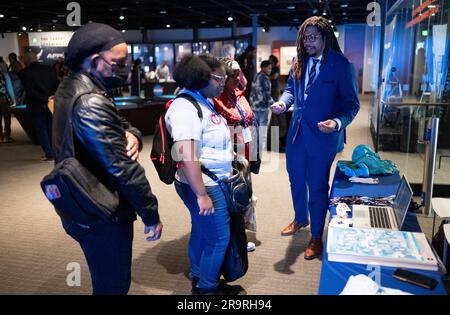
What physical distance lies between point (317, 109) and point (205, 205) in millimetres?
1163

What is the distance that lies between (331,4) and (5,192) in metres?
11.8

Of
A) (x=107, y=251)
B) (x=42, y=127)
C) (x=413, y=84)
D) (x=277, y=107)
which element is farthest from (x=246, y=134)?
(x=42, y=127)

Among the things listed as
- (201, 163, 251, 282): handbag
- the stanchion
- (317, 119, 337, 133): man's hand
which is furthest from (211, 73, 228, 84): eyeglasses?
the stanchion

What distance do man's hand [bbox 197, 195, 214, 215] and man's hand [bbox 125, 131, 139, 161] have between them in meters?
0.50

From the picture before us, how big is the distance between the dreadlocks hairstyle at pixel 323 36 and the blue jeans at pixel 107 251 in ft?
5.70

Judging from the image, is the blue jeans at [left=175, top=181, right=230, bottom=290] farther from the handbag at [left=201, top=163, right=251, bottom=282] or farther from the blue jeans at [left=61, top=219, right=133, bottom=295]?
the blue jeans at [left=61, top=219, right=133, bottom=295]

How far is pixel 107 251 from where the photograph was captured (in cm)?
162

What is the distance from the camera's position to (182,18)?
16766 millimetres

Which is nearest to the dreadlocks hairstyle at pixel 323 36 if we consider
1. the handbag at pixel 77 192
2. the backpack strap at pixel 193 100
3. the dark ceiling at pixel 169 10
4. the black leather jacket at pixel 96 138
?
the backpack strap at pixel 193 100

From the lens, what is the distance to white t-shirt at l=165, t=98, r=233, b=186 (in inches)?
75.7

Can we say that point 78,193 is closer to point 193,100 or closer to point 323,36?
point 193,100

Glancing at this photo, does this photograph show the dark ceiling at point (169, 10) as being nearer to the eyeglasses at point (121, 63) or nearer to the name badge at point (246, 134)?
the name badge at point (246, 134)

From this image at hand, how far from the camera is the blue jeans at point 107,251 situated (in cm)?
159
